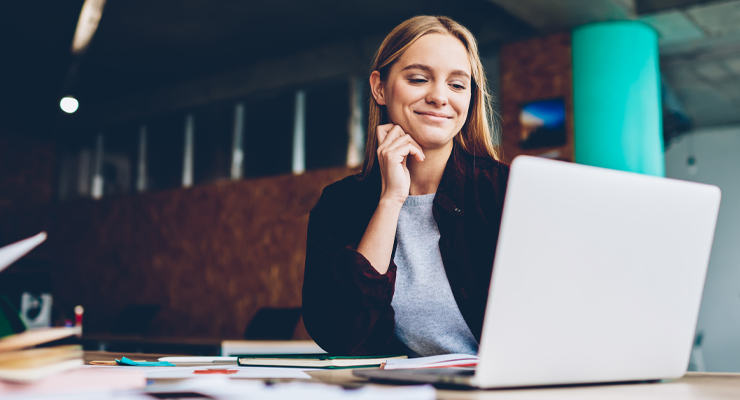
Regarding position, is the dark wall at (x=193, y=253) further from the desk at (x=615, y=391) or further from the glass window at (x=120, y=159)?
the desk at (x=615, y=391)

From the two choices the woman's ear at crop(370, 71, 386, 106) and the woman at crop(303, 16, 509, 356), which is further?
the woman's ear at crop(370, 71, 386, 106)

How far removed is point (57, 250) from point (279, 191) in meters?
4.15

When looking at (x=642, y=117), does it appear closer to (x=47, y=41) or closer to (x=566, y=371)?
(x=566, y=371)

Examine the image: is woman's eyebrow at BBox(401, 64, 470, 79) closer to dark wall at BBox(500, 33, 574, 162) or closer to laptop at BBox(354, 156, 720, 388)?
laptop at BBox(354, 156, 720, 388)

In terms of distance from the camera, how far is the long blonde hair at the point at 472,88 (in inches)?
54.4

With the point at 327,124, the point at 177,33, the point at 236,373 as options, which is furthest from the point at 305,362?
the point at 177,33

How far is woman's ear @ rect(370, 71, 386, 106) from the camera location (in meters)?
1.46

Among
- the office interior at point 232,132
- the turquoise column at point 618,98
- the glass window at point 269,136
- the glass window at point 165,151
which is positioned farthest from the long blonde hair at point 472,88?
the glass window at point 165,151

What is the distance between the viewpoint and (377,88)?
147 centimetres

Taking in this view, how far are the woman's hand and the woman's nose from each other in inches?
3.7

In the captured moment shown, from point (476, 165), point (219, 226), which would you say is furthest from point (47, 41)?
point (476, 165)

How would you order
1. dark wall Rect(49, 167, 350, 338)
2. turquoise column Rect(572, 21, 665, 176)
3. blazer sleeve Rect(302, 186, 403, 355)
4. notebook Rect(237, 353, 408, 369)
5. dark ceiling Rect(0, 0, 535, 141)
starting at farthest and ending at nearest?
dark wall Rect(49, 167, 350, 338) → dark ceiling Rect(0, 0, 535, 141) → turquoise column Rect(572, 21, 665, 176) → blazer sleeve Rect(302, 186, 403, 355) → notebook Rect(237, 353, 408, 369)

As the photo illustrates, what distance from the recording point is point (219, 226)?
7152 millimetres

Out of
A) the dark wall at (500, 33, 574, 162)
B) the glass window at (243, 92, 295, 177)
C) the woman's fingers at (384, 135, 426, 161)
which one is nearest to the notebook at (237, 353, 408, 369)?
the woman's fingers at (384, 135, 426, 161)
